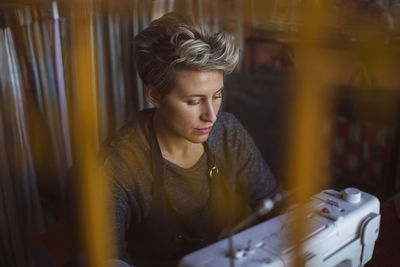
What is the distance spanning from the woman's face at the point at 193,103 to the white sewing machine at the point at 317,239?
0.38 meters

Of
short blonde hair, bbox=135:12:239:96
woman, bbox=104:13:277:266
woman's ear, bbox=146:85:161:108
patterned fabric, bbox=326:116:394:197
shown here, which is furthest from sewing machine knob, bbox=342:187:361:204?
patterned fabric, bbox=326:116:394:197

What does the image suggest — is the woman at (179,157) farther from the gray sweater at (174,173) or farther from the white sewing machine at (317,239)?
the white sewing machine at (317,239)

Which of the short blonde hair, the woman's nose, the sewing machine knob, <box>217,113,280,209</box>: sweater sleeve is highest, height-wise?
A: the short blonde hair

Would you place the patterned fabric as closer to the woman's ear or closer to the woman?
the woman

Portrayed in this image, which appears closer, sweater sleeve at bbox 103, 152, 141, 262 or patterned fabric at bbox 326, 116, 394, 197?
sweater sleeve at bbox 103, 152, 141, 262

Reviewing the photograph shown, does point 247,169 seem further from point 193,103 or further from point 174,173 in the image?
point 193,103

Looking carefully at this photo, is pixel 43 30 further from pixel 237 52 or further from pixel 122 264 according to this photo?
pixel 122 264

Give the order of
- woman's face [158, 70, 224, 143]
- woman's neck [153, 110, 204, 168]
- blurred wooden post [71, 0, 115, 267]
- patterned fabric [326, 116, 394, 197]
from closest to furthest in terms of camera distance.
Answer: blurred wooden post [71, 0, 115, 267]
woman's face [158, 70, 224, 143]
woman's neck [153, 110, 204, 168]
patterned fabric [326, 116, 394, 197]

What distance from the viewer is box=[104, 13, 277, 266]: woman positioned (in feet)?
4.04

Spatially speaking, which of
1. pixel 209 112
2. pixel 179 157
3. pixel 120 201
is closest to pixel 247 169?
pixel 179 157

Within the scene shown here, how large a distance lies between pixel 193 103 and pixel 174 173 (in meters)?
0.28

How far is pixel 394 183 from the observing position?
267 centimetres

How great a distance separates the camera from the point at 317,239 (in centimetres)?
101

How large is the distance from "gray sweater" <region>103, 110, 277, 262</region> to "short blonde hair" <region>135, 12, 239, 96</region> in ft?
0.70
